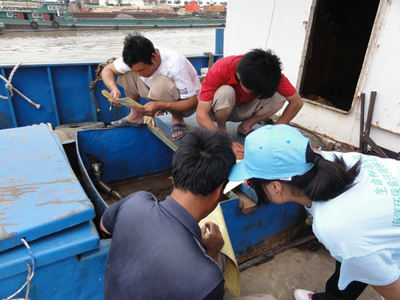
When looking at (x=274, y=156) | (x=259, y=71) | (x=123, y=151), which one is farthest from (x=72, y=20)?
(x=274, y=156)

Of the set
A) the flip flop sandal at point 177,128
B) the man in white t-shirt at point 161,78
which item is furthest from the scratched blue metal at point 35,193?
the flip flop sandal at point 177,128

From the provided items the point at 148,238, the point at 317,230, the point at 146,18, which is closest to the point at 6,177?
the point at 148,238

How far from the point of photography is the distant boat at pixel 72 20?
73.6 ft

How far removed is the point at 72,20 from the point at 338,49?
26.4 meters

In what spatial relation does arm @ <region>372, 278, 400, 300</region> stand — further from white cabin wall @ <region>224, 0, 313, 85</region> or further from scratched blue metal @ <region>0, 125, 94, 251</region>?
white cabin wall @ <region>224, 0, 313, 85</region>

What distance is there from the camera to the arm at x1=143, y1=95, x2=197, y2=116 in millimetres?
2751

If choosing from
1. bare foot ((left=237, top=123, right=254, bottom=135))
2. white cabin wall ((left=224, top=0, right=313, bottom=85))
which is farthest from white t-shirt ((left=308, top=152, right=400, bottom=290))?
white cabin wall ((left=224, top=0, right=313, bottom=85))

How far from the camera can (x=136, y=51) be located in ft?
8.21

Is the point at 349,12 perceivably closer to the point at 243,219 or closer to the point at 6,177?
the point at 243,219

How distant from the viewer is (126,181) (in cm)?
340

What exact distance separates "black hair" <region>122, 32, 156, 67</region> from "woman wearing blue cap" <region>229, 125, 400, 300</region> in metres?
1.73

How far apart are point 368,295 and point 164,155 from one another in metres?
2.46

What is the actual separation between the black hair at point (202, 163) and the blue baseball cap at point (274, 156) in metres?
0.08

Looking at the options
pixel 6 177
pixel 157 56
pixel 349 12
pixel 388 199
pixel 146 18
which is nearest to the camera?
pixel 388 199
